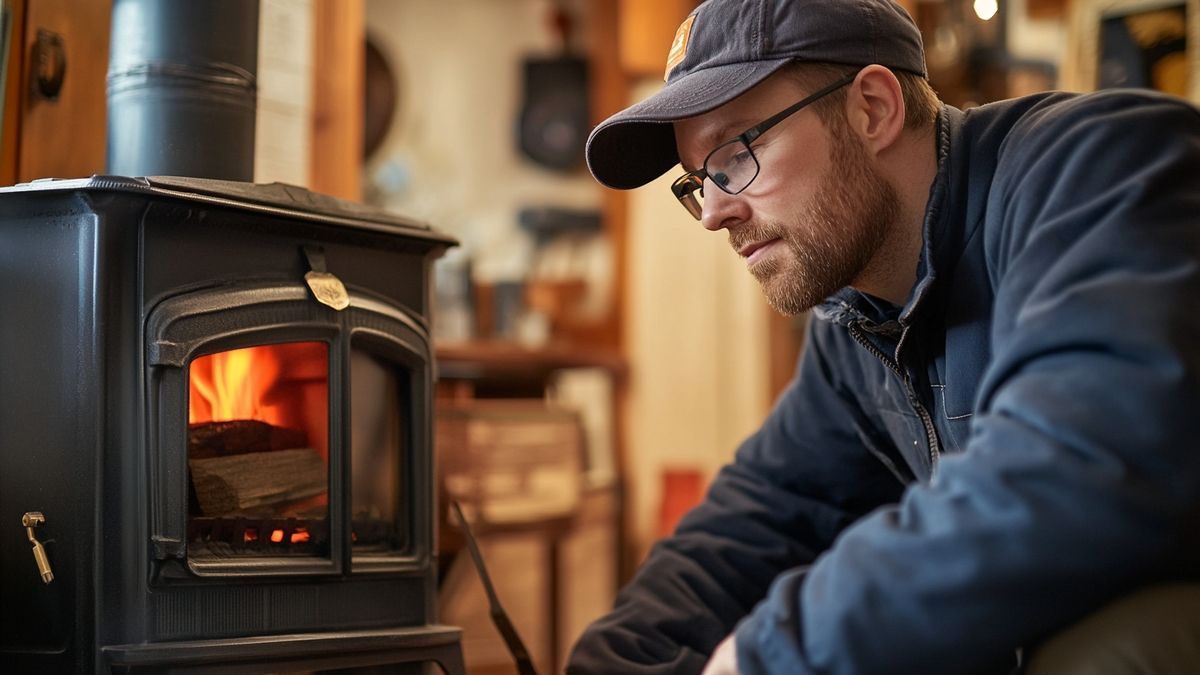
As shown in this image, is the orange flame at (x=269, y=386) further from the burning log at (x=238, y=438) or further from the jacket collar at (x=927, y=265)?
the jacket collar at (x=927, y=265)

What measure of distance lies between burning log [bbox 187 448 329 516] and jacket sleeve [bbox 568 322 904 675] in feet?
1.49

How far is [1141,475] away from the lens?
3.38 feet

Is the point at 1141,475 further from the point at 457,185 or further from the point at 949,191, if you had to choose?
the point at 457,185

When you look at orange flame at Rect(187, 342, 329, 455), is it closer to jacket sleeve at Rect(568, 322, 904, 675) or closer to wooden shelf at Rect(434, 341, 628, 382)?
jacket sleeve at Rect(568, 322, 904, 675)

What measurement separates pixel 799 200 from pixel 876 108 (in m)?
0.14

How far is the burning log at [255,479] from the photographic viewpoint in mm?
1462

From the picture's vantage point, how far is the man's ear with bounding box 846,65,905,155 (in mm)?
1458

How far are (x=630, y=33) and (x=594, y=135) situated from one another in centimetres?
288

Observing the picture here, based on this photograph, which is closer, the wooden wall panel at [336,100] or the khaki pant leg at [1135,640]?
the khaki pant leg at [1135,640]

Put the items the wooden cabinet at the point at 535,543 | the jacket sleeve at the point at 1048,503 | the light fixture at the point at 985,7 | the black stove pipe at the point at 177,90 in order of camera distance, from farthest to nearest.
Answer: the light fixture at the point at 985,7, the wooden cabinet at the point at 535,543, the black stove pipe at the point at 177,90, the jacket sleeve at the point at 1048,503

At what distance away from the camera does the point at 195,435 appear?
4.81 ft

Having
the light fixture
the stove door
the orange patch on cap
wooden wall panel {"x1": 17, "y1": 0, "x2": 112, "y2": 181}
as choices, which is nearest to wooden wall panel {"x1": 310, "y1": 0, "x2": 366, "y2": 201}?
wooden wall panel {"x1": 17, "y1": 0, "x2": 112, "y2": 181}

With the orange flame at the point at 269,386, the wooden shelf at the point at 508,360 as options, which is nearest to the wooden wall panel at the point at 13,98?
the orange flame at the point at 269,386

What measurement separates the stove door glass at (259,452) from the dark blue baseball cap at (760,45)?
487 millimetres
